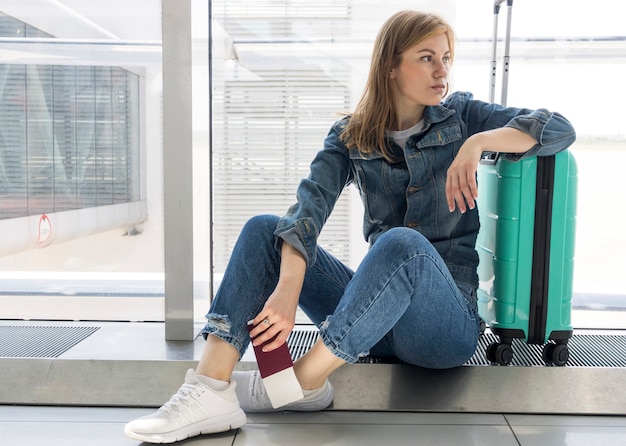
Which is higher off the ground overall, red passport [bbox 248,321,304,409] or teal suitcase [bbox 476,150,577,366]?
teal suitcase [bbox 476,150,577,366]

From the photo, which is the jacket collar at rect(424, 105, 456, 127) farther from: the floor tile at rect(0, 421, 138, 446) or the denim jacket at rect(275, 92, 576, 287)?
the floor tile at rect(0, 421, 138, 446)

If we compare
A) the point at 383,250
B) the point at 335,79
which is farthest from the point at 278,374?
the point at 335,79

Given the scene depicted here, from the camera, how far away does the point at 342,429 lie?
6.47 ft

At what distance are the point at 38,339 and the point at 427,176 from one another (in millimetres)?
1571

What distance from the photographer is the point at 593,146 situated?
290 centimetres

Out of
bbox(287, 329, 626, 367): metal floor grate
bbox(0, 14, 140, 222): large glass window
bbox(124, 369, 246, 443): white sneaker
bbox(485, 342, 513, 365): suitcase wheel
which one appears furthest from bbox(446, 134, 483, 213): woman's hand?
bbox(0, 14, 140, 222): large glass window

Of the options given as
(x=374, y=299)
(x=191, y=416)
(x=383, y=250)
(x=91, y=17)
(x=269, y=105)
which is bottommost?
(x=191, y=416)

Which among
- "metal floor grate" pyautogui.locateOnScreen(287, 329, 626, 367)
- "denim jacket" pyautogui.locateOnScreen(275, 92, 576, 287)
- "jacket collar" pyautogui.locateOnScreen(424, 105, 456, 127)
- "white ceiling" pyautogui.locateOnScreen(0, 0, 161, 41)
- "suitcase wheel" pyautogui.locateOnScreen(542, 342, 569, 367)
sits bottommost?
"metal floor grate" pyautogui.locateOnScreen(287, 329, 626, 367)

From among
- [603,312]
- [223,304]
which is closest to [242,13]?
[223,304]

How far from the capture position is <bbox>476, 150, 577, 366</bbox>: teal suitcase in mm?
2023

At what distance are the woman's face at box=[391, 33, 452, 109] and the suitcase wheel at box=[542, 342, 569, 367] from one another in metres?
0.84

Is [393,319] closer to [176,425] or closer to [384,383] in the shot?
[384,383]

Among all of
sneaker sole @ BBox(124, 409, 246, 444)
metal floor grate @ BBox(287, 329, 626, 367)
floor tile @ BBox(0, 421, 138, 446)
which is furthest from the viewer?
metal floor grate @ BBox(287, 329, 626, 367)

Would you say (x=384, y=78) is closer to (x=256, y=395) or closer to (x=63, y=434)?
(x=256, y=395)
